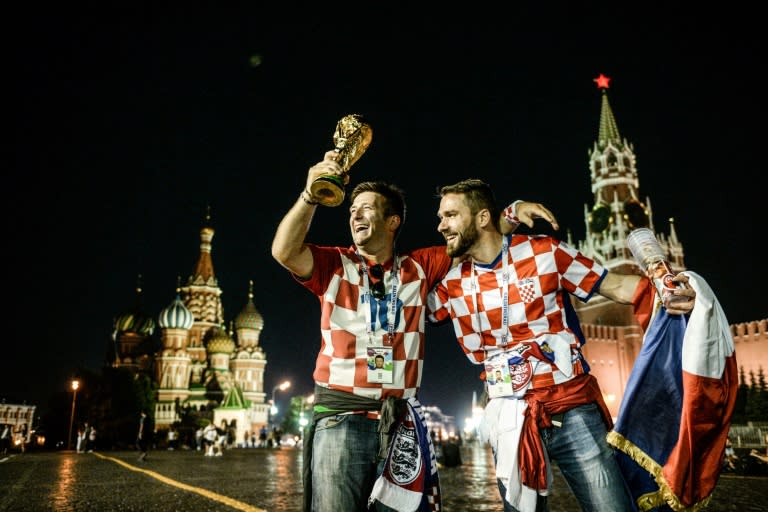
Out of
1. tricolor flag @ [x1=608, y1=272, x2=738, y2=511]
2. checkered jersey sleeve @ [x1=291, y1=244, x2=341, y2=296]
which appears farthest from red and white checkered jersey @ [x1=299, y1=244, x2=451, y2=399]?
tricolor flag @ [x1=608, y1=272, x2=738, y2=511]

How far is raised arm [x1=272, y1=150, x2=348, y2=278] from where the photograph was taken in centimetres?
276

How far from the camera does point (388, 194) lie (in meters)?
3.27

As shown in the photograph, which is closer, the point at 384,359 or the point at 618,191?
the point at 384,359

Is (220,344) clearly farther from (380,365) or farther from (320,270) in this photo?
(380,365)

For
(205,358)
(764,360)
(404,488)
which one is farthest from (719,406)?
(205,358)

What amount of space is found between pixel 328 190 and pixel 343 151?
32 cm

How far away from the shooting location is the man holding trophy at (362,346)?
2.67m

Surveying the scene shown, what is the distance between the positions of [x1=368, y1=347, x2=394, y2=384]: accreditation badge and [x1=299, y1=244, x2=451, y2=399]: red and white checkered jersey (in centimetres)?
2

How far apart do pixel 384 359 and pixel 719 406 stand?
1609 mm

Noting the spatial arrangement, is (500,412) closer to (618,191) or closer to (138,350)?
(138,350)

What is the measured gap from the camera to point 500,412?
2.95m

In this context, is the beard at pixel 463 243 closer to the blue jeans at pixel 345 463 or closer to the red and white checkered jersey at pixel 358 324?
the red and white checkered jersey at pixel 358 324

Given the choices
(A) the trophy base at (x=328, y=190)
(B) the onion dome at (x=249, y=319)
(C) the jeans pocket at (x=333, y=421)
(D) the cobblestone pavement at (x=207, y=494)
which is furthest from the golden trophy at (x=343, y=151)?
(B) the onion dome at (x=249, y=319)


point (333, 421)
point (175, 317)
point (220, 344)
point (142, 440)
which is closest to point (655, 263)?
point (333, 421)
